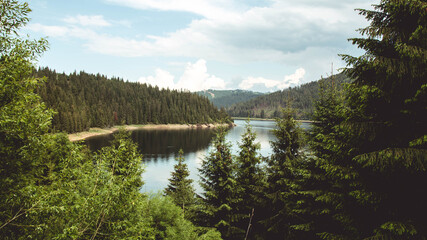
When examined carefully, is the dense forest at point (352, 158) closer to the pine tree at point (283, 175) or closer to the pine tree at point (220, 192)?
the pine tree at point (283, 175)

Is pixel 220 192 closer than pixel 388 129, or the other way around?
pixel 388 129

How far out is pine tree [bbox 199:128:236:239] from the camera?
15773 millimetres

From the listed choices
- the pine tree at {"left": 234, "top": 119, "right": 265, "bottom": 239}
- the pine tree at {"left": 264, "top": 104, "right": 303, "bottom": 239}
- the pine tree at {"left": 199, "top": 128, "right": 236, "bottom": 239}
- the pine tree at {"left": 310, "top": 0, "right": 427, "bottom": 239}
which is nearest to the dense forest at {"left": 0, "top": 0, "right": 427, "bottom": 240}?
the pine tree at {"left": 310, "top": 0, "right": 427, "bottom": 239}

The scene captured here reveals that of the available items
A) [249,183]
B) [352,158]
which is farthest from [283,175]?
[352,158]

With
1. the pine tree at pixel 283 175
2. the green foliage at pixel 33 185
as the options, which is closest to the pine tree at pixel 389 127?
the pine tree at pixel 283 175

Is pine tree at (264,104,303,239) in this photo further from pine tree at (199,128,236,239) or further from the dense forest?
the dense forest

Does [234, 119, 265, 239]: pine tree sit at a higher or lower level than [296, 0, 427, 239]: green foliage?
lower

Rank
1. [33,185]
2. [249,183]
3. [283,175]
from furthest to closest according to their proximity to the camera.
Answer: [249,183] < [283,175] < [33,185]

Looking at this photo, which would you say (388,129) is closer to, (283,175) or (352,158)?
(352,158)

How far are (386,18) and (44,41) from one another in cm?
1164

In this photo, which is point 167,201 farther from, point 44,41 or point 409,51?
point 409,51

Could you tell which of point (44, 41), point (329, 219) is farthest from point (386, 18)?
point (44, 41)

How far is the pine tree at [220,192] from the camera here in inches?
621

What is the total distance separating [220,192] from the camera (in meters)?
16.2
